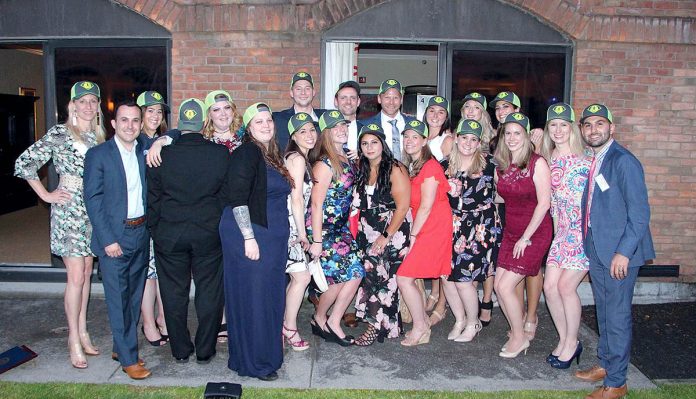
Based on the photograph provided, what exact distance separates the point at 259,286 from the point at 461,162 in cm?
199

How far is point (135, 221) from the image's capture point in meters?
4.59

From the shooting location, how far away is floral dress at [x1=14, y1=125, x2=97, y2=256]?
15.6 feet

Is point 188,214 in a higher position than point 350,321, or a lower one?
higher

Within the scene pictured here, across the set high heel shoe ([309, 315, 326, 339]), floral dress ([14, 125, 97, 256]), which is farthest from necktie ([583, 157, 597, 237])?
floral dress ([14, 125, 97, 256])

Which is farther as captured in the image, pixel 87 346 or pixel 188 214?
pixel 87 346

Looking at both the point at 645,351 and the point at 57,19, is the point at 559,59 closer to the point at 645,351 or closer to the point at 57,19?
the point at 645,351

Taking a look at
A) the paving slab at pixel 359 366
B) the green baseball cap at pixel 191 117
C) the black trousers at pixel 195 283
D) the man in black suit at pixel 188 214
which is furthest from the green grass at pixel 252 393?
the green baseball cap at pixel 191 117

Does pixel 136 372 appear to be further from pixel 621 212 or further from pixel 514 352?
pixel 621 212

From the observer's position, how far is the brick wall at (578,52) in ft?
21.7

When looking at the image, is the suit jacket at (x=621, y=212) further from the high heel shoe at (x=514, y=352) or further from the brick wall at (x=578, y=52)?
the brick wall at (x=578, y=52)

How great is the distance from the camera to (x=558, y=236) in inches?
190

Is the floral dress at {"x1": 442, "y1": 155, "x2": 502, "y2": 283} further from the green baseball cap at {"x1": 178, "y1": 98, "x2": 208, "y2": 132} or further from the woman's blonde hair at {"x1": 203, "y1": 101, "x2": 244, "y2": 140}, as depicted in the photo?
the green baseball cap at {"x1": 178, "y1": 98, "x2": 208, "y2": 132}

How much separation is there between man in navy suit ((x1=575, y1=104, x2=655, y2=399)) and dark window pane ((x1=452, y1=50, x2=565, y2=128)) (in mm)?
2633

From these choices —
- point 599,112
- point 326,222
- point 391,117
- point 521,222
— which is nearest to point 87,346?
point 326,222
